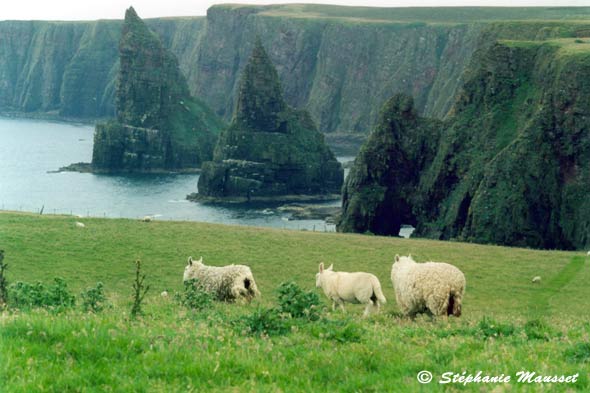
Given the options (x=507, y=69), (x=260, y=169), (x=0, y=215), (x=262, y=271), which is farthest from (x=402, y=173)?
(x=262, y=271)

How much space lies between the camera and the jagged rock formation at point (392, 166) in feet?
384

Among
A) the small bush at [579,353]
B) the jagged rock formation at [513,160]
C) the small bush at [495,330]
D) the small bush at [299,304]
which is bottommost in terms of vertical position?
the jagged rock formation at [513,160]

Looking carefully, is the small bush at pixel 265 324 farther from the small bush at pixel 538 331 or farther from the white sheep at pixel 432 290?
the white sheep at pixel 432 290

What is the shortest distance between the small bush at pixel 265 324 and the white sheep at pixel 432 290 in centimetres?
757

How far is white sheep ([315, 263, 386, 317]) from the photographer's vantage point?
25234 mm

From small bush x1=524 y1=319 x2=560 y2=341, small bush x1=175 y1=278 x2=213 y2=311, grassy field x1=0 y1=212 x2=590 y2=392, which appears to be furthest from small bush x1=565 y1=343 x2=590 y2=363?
small bush x1=175 y1=278 x2=213 y2=311

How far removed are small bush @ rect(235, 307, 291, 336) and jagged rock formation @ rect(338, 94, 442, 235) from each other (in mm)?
99990

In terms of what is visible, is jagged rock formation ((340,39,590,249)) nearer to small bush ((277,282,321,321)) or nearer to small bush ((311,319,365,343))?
small bush ((277,282,321,321))

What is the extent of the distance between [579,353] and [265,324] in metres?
5.11

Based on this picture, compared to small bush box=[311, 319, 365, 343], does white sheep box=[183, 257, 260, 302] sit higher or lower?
lower

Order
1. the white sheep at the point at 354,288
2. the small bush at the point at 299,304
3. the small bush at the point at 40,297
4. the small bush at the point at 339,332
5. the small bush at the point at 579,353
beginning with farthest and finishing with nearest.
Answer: the white sheep at the point at 354,288 → the small bush at the point at 40,297 → the small bush at the point at 299,304 → the small bush at the point at 339,332 → the small bush at the point at 579,353

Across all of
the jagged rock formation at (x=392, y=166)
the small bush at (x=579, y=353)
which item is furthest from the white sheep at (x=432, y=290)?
the jagged rock formation at (x=392, y=166)

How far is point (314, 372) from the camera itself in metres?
12.9

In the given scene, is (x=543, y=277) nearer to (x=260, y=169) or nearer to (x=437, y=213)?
(x=437, y=213)
